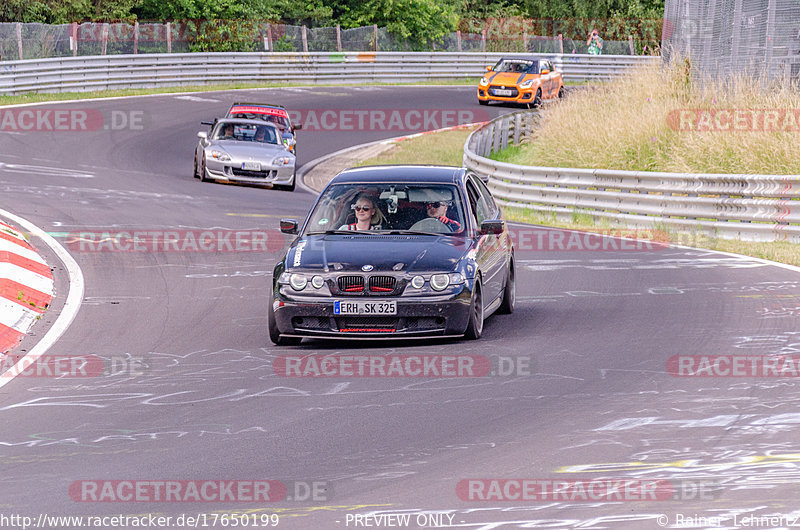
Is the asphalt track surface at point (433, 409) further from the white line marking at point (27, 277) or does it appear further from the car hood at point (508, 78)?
the car hood at point (508, 78)

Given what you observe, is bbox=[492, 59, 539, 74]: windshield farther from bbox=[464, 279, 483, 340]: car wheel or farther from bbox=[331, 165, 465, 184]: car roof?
bbox=[464, 279, 483, 340]: car wheel

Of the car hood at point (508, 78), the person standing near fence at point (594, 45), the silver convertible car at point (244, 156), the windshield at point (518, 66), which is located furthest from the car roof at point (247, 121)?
the person standing near fence at point (594, 45)

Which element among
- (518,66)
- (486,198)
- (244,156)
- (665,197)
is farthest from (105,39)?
(486,198)

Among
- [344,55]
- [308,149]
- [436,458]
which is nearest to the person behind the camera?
[436,458]

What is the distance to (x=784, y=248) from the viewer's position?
17938 mm

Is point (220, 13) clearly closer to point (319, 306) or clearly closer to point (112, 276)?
point (112, 276)

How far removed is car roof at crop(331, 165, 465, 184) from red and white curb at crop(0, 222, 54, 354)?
3149mm

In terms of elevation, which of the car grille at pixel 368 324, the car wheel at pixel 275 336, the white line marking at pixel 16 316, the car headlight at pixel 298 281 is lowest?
the white line marking at pixel 16 316

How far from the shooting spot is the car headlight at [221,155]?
25281mm

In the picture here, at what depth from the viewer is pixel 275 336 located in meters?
10.6

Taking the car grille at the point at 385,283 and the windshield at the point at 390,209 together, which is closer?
→ the car grille at the point at 385,283

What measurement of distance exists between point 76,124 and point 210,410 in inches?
1070

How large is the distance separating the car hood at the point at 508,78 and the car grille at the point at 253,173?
1718 cm

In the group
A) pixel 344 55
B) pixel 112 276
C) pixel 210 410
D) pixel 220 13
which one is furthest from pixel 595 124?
pixel 220 13
